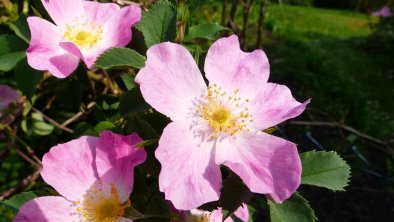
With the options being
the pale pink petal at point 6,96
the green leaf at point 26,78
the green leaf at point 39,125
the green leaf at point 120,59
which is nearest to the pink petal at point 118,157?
the green leaf at point 120,59

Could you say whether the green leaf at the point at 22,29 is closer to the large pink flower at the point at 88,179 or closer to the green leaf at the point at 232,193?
the large pink flower at the point at 88,179

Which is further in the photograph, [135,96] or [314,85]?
[314,85]

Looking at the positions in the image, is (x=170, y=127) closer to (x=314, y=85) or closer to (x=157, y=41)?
(x=157, y=41)

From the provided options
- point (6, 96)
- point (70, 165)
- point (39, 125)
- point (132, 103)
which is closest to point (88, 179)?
point (70, 165)

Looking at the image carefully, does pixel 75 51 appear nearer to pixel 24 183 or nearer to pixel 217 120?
pixel 217 120

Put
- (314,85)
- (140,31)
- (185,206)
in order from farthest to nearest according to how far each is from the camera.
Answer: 1. (314,85)
2. (140,31)
3. (185,206)

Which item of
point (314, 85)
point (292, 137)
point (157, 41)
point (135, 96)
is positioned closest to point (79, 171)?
point (135, 96)
